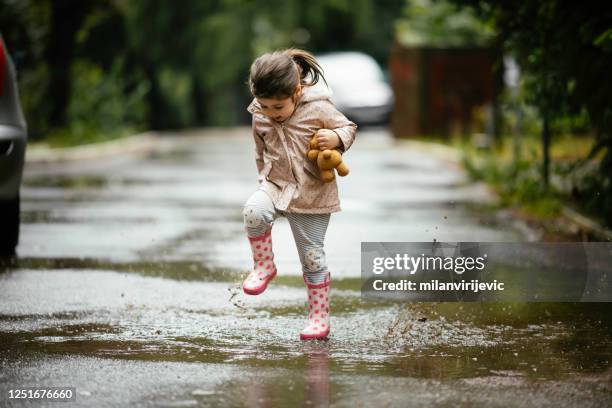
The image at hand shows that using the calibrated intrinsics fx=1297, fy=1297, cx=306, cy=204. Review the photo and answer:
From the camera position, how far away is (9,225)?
9.16m

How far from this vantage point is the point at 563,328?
651 centimetres

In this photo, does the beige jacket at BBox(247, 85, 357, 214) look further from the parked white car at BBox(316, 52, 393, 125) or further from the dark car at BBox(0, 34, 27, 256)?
the parked white car at BBox(316, 52, 393, 125)

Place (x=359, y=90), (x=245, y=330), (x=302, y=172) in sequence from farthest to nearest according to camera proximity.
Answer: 1. (x=359, y=90)
2. (x=245, y=330)
3. (x=302, y=172)

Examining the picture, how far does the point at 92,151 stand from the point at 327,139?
51.0 ft

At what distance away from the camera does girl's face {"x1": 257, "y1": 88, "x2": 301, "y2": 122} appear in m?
5.98

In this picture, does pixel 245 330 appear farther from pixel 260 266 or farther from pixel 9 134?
pixel 9 134

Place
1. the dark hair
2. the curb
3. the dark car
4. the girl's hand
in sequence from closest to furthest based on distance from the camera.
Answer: the dark hair
the girl's hand
the dark car
the curb

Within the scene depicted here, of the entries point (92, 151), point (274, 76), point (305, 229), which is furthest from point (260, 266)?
point (92, 151)

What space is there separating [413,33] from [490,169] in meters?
15.7

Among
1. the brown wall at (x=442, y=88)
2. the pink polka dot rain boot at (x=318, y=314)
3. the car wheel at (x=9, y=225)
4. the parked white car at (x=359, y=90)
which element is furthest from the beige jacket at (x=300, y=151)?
the parked white car at (x=359, y=90)

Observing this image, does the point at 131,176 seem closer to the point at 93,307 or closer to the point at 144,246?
the point at 144,246

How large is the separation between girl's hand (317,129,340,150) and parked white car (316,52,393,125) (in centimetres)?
2499

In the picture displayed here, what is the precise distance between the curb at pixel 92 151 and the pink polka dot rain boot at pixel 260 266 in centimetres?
1273

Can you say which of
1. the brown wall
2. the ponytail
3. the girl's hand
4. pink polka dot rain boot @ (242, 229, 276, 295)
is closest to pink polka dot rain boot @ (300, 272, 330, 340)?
pink polka dot rain boot @ (242, 229, 276, 295)
